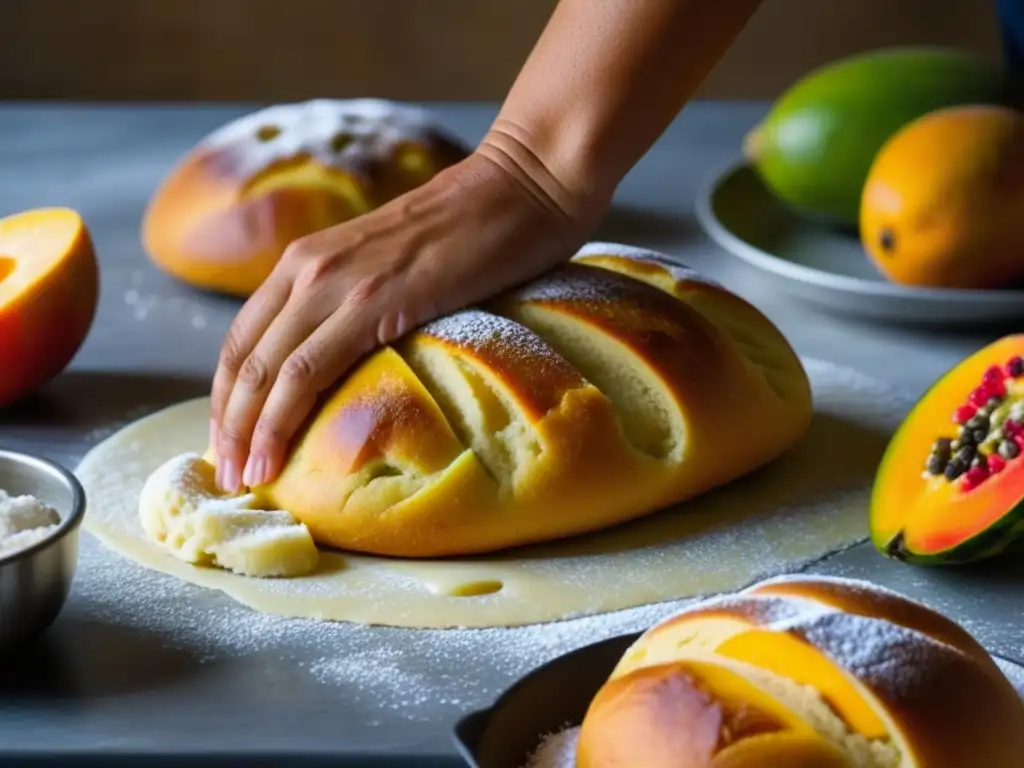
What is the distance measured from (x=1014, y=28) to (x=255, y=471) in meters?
1.39

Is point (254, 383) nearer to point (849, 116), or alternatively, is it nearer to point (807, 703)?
point (807, 703)

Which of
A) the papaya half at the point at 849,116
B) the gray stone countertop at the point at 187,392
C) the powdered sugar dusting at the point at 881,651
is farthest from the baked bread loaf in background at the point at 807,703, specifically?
the papaya half at the point at 849,116

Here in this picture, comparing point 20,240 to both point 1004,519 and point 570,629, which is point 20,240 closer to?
point 570,629

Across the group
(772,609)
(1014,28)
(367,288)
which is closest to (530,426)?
(367,288)

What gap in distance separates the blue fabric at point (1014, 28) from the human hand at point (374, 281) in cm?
102

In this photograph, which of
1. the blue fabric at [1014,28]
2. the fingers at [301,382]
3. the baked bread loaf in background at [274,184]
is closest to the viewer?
the fingers at [301,382]

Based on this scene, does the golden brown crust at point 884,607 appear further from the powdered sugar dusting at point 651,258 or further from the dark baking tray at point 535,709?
the powdered sugar dusting at point 651,258

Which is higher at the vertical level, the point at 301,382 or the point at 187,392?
the point at 301,382

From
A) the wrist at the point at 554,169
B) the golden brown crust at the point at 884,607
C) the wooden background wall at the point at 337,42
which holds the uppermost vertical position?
the golden brown crust at the point at 884,607

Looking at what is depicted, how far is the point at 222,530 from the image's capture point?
1.14 metres

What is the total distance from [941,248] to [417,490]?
0.71 m

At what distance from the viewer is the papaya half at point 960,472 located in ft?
3.52

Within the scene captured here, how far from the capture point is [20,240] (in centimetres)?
146

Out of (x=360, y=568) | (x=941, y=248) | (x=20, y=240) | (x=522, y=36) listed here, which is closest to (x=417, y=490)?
(x=360, y=568)
